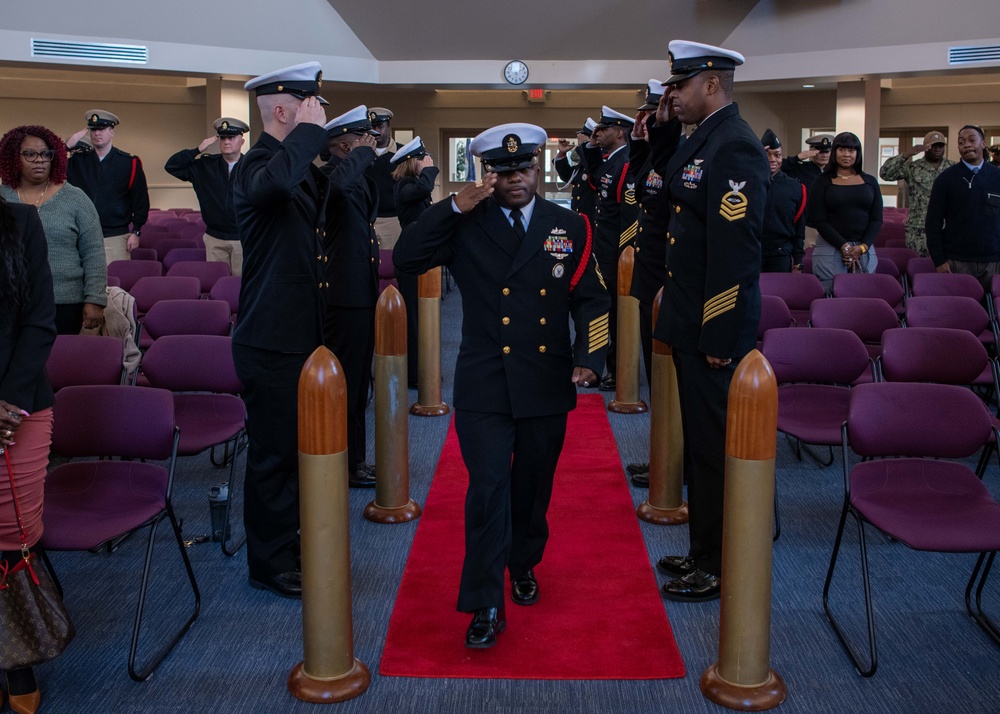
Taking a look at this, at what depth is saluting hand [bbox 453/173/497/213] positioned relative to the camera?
9.21 ft

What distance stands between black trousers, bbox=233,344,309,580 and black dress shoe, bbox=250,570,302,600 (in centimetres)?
2

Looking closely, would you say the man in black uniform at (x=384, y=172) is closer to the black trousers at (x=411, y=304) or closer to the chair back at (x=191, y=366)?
the black trousers at (x=411, y=304)

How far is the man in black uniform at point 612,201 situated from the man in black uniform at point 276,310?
9.78 feet

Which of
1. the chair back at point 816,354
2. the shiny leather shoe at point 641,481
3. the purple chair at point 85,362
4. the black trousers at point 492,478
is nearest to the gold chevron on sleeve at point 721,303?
the black trousers at point 492,478

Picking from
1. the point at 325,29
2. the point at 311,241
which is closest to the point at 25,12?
the point at 325,29

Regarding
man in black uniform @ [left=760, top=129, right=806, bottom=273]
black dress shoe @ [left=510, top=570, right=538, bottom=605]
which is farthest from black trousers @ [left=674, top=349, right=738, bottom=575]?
man in black uniform @ [left=760, top=129, right=806, bottom=273]

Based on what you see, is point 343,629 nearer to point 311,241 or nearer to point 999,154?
point 311,241

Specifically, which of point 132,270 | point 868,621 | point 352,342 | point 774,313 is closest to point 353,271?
point 352,342

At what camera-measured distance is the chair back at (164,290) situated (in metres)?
5.89

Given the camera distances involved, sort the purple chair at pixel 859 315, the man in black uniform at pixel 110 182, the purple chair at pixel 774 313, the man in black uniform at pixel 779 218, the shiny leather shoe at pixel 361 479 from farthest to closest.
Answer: the man in black uniform at pixel 110 182 < the man in black uniform at pixel 779 218 < the purple chair at pixel 774 313 < the purple chair at pixel 859 315 < the shiny leather shoe at pixel 361 479

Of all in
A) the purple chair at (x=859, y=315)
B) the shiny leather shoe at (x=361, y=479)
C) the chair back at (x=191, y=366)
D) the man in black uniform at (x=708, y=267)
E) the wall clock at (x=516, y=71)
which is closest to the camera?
the man in black uniform at (x=708, y=267)

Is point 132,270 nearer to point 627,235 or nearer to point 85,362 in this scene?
point 85,362

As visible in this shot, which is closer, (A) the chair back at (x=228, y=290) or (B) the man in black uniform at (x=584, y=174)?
(A) the chair back at (x=228, y=290)

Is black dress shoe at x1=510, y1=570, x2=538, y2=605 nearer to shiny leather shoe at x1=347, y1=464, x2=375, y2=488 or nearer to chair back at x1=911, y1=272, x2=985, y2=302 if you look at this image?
shiny leather shoe at x1=347, y1=464, x2=375, y2=488
